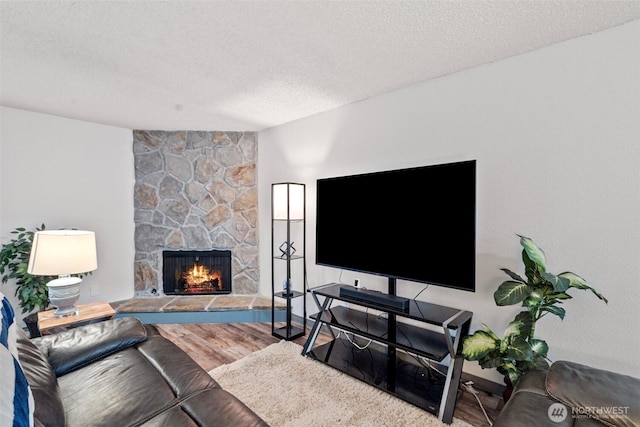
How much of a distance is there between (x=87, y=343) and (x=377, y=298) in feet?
5.93

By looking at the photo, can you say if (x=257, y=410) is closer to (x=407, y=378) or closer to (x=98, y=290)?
(x=407, y=378)

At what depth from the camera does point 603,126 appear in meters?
1.73

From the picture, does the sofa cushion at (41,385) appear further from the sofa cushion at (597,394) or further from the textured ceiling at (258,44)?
the sofa cushion at (597,394)

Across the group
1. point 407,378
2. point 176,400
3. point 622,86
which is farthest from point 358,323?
point 622,86

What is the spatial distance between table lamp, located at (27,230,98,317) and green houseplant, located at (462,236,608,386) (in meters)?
2.70

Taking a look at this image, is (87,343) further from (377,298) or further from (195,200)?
(195,200)

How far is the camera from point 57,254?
7.03ft

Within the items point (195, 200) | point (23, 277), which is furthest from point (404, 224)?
point (23, 277)

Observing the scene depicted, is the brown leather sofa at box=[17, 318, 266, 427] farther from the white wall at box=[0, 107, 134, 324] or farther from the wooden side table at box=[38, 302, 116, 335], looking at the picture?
the white wall at box=[0, 107, 134, 324]

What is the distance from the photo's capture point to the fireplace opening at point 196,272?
151 inches

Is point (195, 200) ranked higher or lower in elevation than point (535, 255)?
higher

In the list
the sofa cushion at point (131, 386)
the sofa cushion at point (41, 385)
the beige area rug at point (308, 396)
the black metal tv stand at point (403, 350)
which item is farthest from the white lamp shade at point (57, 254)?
the black metal tv stand at point (403, 350)

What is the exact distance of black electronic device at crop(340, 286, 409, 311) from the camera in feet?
6.98

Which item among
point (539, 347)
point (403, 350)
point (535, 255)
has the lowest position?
point (403, 350)
